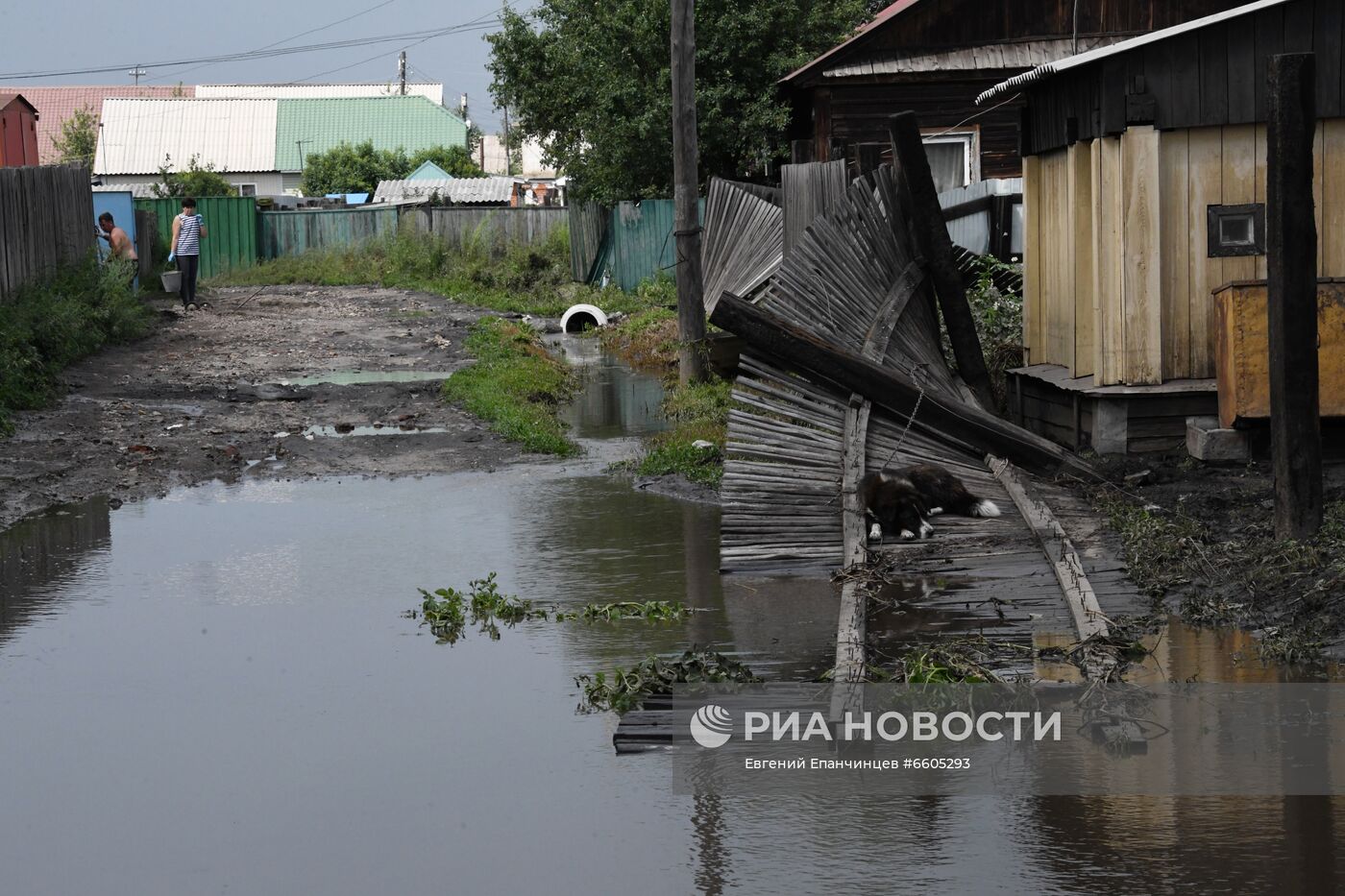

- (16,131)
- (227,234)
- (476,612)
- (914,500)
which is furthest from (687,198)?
(16,131)

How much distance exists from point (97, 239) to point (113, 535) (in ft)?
48.3

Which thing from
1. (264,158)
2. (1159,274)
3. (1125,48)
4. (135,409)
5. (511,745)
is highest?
(264,158)

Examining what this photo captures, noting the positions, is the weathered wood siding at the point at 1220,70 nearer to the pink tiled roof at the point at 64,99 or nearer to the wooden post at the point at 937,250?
the wooden post at the point at 937,250

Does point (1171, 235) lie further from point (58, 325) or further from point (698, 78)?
point (698, 78)

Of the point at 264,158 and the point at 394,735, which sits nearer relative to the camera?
the point at 394,735

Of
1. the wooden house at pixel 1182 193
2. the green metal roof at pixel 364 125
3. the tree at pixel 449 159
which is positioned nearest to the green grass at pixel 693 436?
the wooden house at pixel 1182 193

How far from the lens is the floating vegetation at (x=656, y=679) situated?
5.41m

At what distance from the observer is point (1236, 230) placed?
9.36m

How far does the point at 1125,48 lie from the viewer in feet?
30.3

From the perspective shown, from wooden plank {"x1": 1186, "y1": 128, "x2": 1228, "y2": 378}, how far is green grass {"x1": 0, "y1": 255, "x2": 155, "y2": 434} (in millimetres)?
8785

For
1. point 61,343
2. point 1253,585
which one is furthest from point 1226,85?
point 61,343

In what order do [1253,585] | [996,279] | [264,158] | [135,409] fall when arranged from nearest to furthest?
[1253,585] → [135,409] → [996,279] → [264,158]

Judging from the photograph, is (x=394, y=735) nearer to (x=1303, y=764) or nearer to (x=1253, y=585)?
(x=1303, y=764)

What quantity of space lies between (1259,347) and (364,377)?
9809 millimetres
